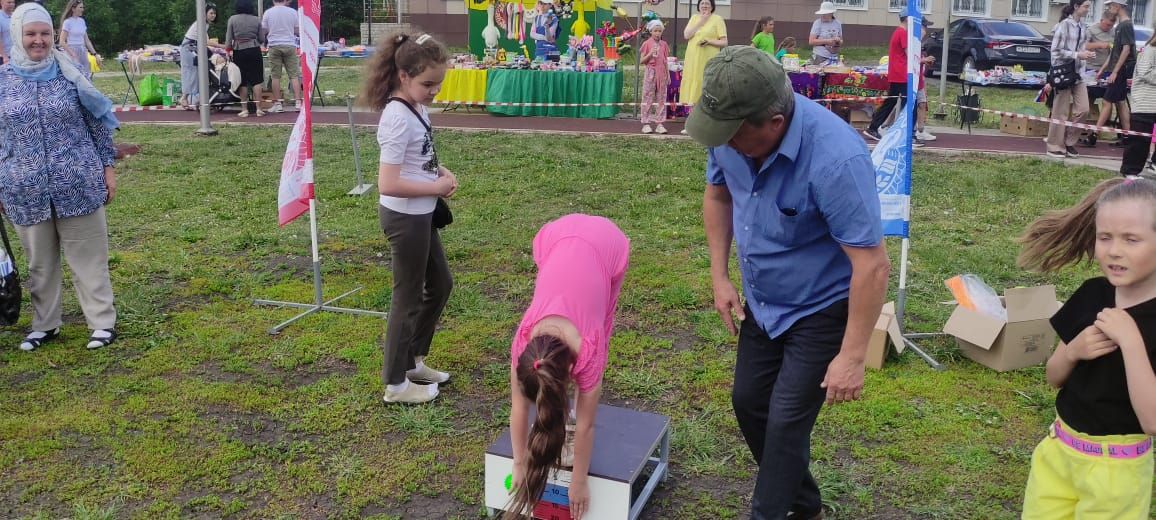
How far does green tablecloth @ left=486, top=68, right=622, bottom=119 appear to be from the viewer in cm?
1388

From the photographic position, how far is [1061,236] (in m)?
2.75

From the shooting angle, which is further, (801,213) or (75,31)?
(75,31)

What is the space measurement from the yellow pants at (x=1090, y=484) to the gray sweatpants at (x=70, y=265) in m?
4.58

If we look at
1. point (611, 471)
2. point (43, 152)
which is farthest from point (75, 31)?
point (611, 471)

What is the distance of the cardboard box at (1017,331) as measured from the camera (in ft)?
15.2

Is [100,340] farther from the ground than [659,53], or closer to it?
closer to it

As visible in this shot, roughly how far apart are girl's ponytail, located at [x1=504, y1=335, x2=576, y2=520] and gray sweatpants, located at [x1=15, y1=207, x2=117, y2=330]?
322 centimetres

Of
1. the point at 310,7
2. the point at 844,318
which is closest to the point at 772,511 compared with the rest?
the point at 844,318

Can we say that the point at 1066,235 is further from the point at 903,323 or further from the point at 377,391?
the point at 377,391

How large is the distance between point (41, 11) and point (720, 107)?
12.6ft

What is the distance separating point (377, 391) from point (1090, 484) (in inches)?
122

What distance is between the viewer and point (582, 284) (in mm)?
3109

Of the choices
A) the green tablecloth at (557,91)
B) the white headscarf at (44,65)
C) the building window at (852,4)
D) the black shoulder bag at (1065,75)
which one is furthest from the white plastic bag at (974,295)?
the building window at (852,4)

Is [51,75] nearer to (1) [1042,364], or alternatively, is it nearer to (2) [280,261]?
(2) [280,261]
